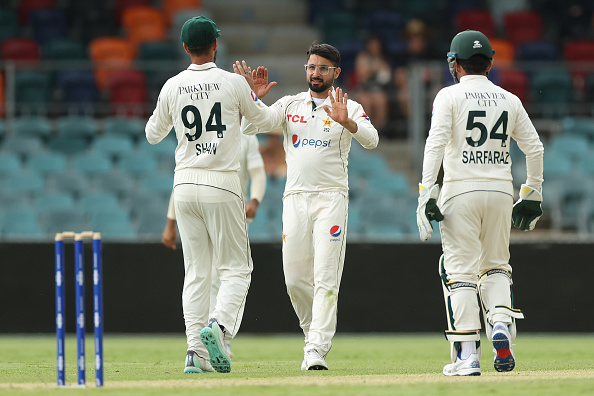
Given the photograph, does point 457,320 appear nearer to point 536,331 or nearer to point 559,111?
point 536,331

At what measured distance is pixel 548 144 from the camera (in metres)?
15.5

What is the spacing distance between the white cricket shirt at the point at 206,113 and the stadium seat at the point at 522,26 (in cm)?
1317

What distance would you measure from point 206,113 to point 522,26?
44.9 ft

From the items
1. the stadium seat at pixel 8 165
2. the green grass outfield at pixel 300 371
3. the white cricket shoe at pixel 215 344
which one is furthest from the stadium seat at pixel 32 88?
the white cricket shoe at pixel 215 344

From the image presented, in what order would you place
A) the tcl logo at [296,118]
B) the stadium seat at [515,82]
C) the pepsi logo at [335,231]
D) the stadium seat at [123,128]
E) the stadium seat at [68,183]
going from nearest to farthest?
1. the pepsi logo at [335,231]
2. the tcl logo at [296,118]
3. the stadium seat at [68,183]
4. the stadium seat at [123,128]
5. the stadium seat at [515,82]

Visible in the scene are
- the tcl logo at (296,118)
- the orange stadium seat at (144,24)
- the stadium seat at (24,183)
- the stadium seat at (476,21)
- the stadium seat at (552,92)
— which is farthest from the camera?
the stadium seat at (476,21)

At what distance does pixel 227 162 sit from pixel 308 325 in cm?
159

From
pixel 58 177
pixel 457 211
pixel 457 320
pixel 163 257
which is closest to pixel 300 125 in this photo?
pixel 457 211

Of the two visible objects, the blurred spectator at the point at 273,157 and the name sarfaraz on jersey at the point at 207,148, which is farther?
the blurred spectator at the point at 273,157

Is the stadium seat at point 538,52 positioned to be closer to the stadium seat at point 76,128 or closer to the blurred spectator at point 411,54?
the blurred spectator at point 411,54

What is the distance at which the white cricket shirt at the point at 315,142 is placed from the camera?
7453mm

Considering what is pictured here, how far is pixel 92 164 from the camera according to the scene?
1436 cm

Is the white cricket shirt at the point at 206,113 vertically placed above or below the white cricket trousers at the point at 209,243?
above

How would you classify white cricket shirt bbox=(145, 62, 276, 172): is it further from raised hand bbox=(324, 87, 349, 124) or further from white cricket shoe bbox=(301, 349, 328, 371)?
white cricket shoe bbox=(301, 349, 328, 371)
